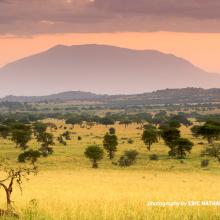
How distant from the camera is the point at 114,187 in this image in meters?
46.4

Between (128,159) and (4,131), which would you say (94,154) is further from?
(4,131)

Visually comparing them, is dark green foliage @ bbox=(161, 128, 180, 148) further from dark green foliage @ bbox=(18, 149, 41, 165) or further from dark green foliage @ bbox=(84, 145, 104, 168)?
dark green foliage @ bbox=(18, 149, 41, 165)

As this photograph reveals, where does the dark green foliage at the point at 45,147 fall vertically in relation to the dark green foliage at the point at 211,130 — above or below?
below

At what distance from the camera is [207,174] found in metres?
66.2

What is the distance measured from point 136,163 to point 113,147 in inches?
350

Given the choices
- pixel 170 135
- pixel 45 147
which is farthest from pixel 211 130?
pixel 45 147

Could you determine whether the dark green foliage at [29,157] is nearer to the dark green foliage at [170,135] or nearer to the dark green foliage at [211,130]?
the dark green foliage at [170,135]

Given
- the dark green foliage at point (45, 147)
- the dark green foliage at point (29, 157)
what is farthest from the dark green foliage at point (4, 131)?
the dark green foliage at point (29, 157)

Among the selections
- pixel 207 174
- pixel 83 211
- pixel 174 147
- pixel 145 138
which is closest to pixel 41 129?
pixel 145 138

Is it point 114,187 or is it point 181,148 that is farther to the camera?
point 181,148

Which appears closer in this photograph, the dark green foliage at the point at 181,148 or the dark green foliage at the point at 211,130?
the dark green foliage at the point at 181,148

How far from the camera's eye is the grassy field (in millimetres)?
13856

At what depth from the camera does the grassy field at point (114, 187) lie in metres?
13.9

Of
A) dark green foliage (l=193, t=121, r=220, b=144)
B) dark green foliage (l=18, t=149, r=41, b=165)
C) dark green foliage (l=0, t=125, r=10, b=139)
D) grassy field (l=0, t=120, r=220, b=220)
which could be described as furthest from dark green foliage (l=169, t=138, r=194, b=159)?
dark green foliage (l=0, t=125, r=10, b=139)
